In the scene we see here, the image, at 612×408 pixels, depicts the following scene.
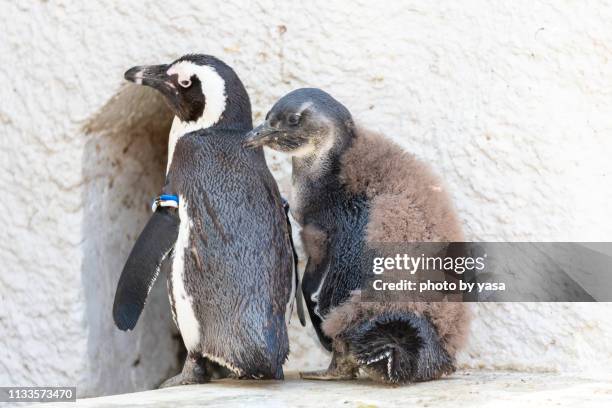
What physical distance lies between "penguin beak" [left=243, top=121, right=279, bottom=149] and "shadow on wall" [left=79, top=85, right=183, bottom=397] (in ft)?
1.68

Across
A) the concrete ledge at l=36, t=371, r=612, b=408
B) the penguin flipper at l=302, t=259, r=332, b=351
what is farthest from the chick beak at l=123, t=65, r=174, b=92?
the concrete ledge at l=36, t=371, r=612, b=408

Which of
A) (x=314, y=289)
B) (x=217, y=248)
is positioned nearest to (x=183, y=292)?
(x=217, y=248)

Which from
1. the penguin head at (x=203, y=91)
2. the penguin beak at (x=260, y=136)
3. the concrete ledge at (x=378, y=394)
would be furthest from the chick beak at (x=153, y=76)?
the concrete ledge at (x=378, y=394)

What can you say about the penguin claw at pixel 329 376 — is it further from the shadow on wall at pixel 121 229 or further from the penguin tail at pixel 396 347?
the shadow on wall at pixel 121 229

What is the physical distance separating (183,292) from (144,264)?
0.11 meters

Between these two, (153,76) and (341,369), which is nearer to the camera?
(341,369)

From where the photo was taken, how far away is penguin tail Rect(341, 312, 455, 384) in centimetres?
184

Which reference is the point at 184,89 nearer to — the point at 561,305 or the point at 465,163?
the point at 465,163

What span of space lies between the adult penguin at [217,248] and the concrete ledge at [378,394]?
0.08 m

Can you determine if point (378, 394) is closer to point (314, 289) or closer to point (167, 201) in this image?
point (314, 289)

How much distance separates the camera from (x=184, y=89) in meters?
2.14

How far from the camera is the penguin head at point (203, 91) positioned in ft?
6.96

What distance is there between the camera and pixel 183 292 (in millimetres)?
1967

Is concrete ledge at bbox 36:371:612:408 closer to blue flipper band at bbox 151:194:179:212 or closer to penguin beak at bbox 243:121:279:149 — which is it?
blue flipper band at bbox 151:194:179:212
